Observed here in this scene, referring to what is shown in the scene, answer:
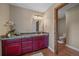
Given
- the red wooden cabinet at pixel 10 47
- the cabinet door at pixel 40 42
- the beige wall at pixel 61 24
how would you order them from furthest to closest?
the cabinet door at pixel 40 42
the beige wall at pixel 61 24
the red wooden cabinet at pixel 10 47

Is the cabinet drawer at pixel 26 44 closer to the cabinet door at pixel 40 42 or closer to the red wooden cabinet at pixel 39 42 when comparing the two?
the red wooden cabinet at pixel 39 42

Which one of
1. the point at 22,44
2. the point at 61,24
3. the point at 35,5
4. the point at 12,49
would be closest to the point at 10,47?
the point at 12,49

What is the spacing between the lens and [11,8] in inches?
86.7

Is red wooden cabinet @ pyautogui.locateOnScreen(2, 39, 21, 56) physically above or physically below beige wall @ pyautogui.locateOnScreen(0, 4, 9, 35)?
below

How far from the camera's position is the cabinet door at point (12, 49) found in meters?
2.21

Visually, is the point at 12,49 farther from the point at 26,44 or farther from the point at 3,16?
the point at 3,16

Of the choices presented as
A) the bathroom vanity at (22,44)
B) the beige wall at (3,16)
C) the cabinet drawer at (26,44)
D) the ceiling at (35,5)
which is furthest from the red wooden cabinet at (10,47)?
the ceiling at (35,5)

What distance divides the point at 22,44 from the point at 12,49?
27cm

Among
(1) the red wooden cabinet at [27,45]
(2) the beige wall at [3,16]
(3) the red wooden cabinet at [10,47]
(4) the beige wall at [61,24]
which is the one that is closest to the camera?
(2) the beige wall at [3,16]

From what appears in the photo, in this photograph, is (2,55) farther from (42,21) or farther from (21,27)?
(42,21)

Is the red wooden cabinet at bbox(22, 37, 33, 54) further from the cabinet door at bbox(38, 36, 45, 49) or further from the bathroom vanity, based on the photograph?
the cabinet door at bbox(38, 36, 45, 49)

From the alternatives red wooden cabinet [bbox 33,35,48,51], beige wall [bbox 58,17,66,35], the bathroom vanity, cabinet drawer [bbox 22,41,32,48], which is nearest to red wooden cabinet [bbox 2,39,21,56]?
the bathroom vanity

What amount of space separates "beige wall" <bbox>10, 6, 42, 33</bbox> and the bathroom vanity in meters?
0.18

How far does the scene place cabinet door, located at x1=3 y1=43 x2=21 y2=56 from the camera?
2215mm
